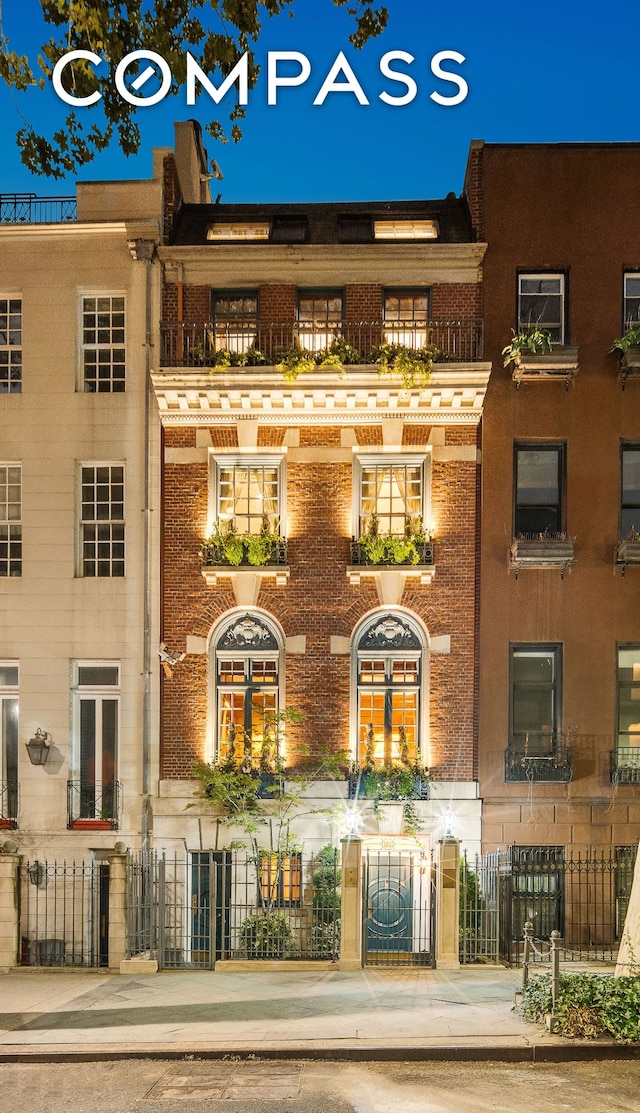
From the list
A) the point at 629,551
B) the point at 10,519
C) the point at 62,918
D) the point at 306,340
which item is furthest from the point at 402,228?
the point at 62,918

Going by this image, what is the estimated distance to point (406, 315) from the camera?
19219mm

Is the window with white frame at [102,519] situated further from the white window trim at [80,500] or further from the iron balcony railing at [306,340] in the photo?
the iron balcony railing at [306,340]

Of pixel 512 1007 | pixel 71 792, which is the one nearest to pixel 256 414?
pixel 71 792

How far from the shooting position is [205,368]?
18.4 metres

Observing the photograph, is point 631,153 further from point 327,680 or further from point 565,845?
point 565,845

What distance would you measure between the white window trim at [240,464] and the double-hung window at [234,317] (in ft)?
7.32

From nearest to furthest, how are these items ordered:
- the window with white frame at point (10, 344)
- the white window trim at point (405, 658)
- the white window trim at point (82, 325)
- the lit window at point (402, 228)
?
the white window trim at point (405, 658) → the white window trim at point (82, 325) → the window with white frame at point (10, 344) → the lit window at point (402, 228)

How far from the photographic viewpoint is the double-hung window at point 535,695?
1828 centimetres

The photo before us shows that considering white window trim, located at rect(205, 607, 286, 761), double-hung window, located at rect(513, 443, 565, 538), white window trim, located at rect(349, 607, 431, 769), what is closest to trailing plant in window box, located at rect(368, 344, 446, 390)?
double-hung window, located at rect(513, 443, 565, 538)

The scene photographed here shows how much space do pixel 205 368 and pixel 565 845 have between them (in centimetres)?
1177

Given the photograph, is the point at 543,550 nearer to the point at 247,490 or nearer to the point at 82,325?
the point at 247,490

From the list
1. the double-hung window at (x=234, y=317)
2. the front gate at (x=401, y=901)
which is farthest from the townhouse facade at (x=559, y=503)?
the double-hung window at (x=234, y=317)

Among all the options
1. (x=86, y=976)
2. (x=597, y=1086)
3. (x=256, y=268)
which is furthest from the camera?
(x=256, y=268)

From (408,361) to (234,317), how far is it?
399 centimetres
